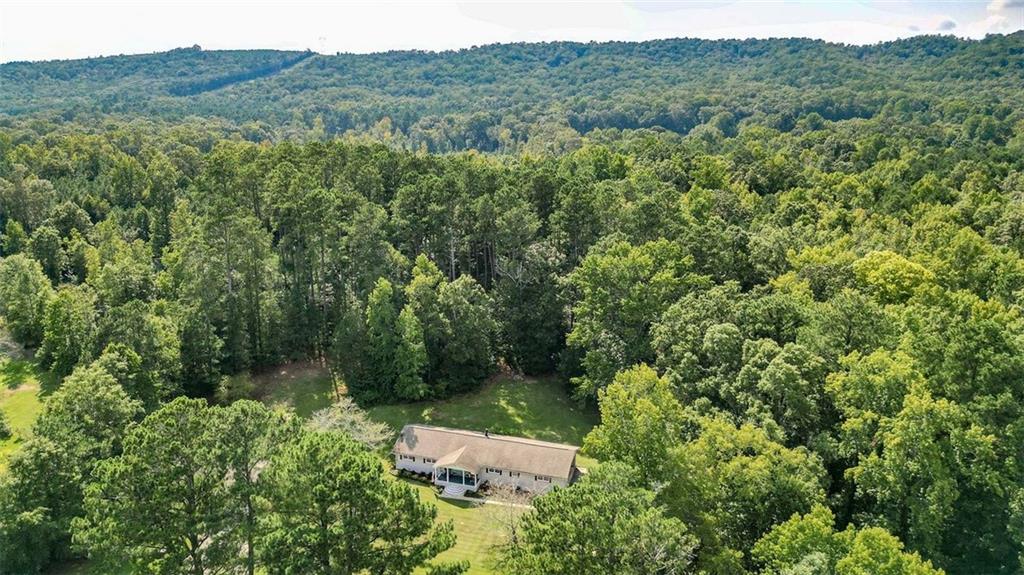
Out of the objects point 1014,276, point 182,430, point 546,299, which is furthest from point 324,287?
point 1014,276

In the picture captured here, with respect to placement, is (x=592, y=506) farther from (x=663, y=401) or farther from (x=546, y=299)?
(x=546, y=299)

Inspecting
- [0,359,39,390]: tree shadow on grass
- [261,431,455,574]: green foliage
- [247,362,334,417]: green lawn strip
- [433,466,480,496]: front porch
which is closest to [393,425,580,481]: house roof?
[433,466,480,496]: front porch

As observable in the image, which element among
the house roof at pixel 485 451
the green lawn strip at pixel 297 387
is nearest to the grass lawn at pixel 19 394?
the green lawn strip at pixel 297 387

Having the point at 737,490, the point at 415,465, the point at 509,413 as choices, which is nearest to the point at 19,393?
the point at 415,465

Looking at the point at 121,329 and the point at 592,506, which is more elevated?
the point at 592,506

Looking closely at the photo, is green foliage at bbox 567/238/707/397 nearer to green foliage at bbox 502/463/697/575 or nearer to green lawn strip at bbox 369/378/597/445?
green lawn strip at bbox 369/378/597/445

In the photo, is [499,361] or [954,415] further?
[499,361]
